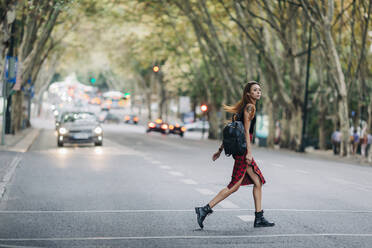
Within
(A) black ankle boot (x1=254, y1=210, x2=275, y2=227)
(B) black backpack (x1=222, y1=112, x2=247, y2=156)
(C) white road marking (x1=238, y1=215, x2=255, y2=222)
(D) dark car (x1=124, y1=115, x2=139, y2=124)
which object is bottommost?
(D) dark car (x1=124, y1=115, x2=139, y2=124)

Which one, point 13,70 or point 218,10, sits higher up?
point 218,10

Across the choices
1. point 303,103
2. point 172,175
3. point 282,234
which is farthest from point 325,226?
point 303,103

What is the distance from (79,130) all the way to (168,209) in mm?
20100

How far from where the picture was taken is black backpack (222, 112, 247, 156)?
28.4ft

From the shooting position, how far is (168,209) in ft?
35.0

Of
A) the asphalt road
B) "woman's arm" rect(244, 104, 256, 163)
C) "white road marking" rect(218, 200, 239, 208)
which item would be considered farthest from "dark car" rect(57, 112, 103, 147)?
"woman's arm" rect(244, 104, 256, 163)

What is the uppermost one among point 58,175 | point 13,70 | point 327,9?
point 327,9

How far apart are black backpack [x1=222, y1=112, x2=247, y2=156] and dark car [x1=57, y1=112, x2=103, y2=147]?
71.6ft

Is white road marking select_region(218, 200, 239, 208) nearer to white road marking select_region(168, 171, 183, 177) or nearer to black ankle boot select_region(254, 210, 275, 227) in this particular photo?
black ankle boot select_region(254, 210, 275, 227)

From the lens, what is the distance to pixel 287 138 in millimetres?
38250

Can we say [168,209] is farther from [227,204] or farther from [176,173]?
[176,173]

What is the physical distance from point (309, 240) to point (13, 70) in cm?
1999

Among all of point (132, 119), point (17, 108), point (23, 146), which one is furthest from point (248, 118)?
point (132, 119)

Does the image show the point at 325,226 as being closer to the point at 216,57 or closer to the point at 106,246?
the point at 106,246
